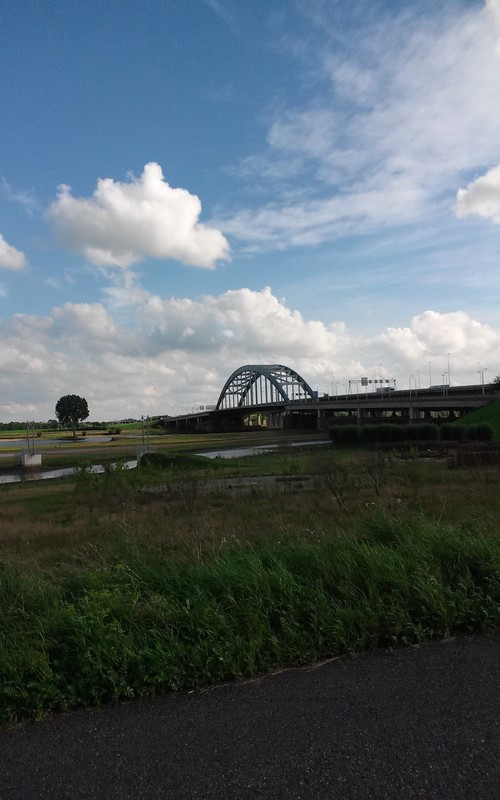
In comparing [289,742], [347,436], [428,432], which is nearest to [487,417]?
[428,432]

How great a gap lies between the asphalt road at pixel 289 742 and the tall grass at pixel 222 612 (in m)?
0.25

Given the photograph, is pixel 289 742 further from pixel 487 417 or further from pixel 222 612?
pixel 487 417

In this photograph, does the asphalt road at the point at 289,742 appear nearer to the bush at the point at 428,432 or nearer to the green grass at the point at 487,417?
the bush at the point at 428,432

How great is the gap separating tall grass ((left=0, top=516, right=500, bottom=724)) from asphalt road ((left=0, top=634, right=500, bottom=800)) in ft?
0.81

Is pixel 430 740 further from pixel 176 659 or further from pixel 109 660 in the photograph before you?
pixel 109 660

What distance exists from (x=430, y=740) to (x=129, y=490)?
23749 millimetres

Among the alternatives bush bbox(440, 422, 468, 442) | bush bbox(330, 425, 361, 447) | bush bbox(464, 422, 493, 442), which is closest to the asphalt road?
bush bbox(464, 422, 493, 442)

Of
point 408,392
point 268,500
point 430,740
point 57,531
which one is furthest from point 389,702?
point 408,392

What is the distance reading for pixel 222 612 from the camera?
4941 mm

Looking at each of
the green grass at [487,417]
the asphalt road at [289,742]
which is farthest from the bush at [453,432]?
the asphalt road at [289,742]

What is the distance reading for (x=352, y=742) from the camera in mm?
3379

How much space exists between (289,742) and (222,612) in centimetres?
161

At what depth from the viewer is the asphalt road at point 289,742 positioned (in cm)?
308

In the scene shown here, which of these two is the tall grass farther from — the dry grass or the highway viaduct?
the highway viaduct
